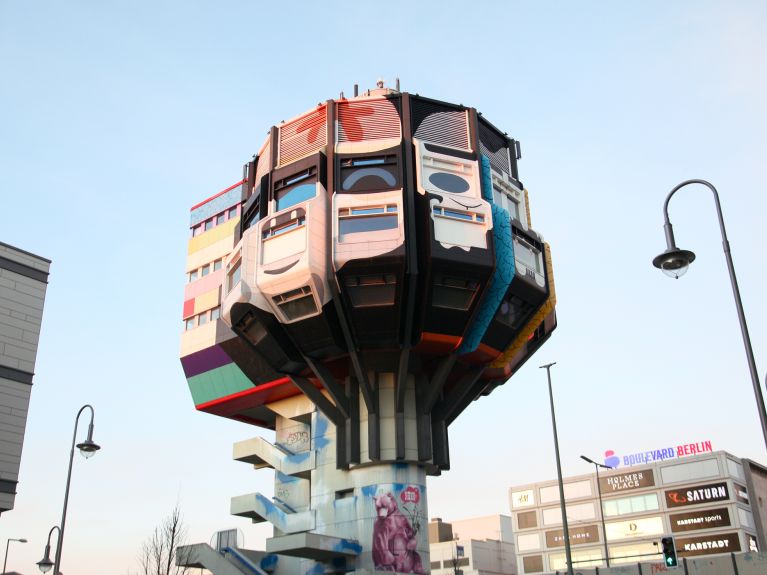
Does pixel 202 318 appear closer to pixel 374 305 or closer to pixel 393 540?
pixel 374 305

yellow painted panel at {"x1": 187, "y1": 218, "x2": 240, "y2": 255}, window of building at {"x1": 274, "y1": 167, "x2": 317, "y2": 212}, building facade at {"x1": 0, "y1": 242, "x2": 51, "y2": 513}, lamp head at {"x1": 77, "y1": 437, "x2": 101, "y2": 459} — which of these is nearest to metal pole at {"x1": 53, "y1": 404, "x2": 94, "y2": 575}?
lamp head at {"x1": 77, "y1": 437, "x2": 101, "y2": 459}

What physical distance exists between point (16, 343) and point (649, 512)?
9235cm

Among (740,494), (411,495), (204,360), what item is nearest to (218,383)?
(204,360)

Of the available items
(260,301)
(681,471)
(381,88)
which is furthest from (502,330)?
(681,471)

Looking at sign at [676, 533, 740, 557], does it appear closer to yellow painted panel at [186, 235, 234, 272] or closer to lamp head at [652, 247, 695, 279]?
yellow painted panel at [186, 235, 234, 272]

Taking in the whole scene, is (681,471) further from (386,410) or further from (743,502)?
(386,410)

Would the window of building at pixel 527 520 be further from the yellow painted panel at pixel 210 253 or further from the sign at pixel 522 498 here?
the yellow painted panel at pixel 210 253

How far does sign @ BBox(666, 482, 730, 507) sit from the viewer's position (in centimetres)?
10619

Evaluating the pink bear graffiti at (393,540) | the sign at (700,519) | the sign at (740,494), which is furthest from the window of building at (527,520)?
the pink bear graffiti at (393,540)

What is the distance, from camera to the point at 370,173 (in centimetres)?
4844

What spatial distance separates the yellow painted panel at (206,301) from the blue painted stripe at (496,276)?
19.6 metres

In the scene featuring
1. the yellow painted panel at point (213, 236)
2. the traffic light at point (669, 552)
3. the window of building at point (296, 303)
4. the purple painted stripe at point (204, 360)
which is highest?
the yellow painted panel at point (213, 236)

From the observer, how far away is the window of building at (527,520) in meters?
123

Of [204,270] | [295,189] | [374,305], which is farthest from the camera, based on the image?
[204,270]
